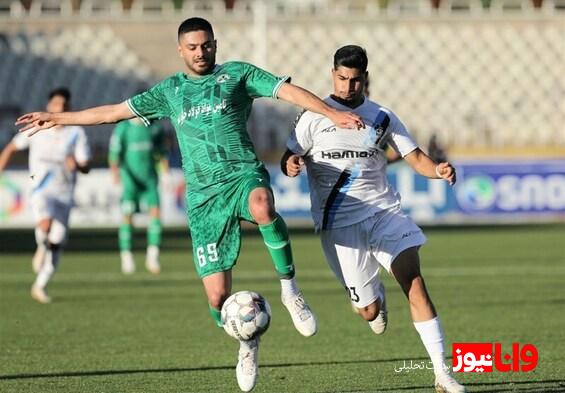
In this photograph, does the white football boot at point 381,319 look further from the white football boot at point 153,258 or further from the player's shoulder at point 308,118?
the white football boot at point 153,258

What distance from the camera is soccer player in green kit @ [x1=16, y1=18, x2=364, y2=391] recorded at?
29.8 feet

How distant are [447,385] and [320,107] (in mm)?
1959

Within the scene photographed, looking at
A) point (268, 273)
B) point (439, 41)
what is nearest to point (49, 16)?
point (439, 41)

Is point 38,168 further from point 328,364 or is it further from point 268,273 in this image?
point 328,364

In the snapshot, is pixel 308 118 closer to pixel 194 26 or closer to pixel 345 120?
pixel 345 120

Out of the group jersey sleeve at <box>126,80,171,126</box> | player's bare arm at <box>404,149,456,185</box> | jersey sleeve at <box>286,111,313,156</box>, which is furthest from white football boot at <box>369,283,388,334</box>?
jersey sleeve at <box>126,80,171,126</box>

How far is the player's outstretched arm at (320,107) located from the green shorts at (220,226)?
602 millimetres

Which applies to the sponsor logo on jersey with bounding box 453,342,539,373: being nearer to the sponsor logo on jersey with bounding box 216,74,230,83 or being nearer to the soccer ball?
the soccer ball

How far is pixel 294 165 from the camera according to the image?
357 inches

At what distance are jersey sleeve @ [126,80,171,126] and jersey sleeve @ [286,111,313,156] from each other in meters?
0.89

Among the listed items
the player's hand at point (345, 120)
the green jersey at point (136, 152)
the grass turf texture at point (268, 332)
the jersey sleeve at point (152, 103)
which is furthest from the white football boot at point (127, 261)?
the player's hand at point (345, 120)

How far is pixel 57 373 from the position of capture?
10.4 metres

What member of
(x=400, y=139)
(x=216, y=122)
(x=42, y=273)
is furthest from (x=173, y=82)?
(x=42, y=273)

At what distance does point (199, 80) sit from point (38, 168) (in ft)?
25.2
